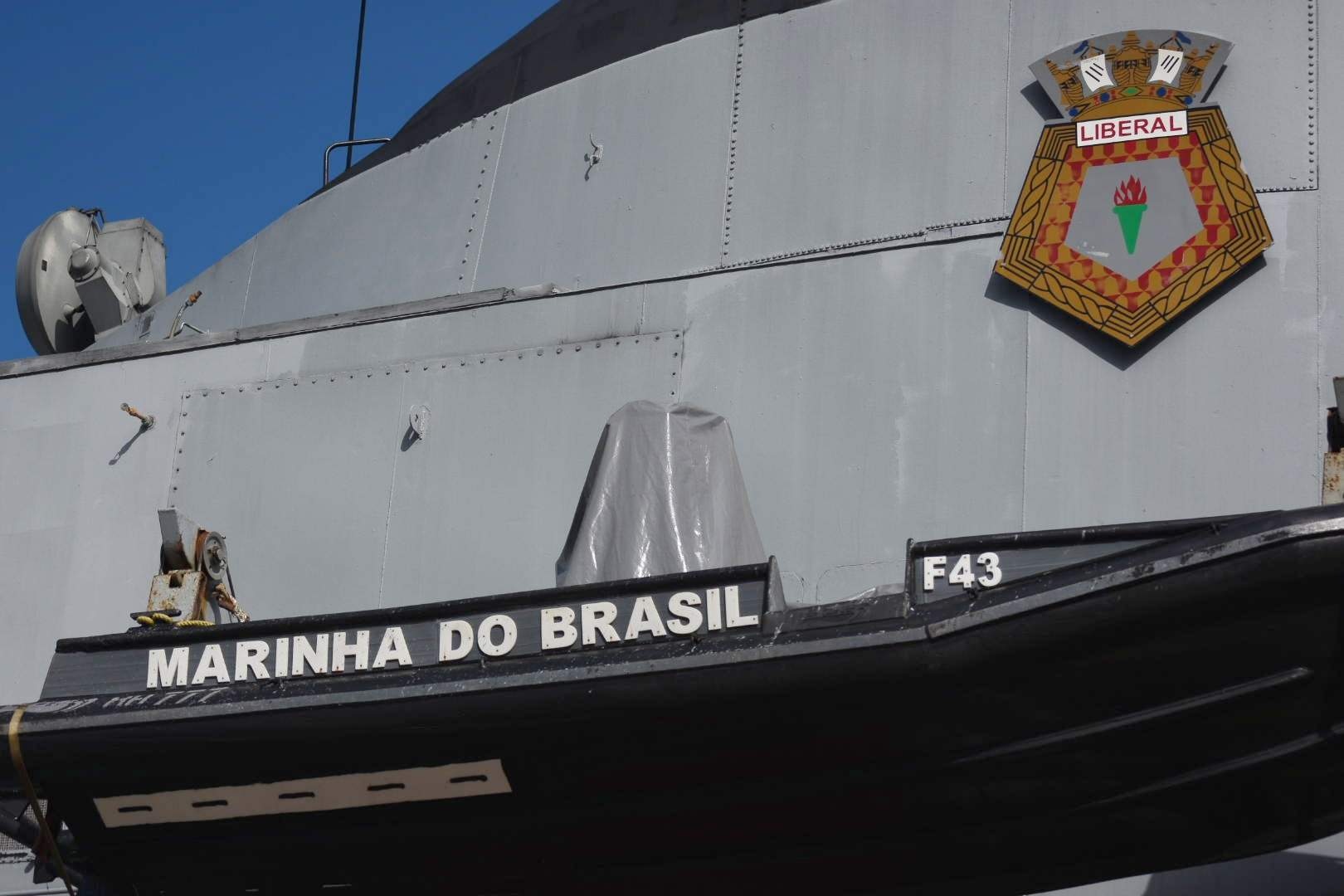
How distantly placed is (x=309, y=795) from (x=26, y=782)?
36.0 inches

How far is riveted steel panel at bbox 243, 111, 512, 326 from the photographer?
7.38 m

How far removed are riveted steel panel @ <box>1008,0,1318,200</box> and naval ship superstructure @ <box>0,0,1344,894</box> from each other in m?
0.01

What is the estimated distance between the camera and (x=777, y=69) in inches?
269

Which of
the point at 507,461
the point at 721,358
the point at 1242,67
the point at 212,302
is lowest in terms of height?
the point at 507,461

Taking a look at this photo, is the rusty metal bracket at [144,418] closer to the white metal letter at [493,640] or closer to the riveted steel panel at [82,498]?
the riveted steel panel at [82,498]

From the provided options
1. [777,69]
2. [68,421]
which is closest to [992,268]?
[777,69]

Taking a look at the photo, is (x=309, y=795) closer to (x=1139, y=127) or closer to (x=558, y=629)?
(x=558, y=629)

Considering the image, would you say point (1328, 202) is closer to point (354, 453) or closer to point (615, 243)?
point (615, 243)

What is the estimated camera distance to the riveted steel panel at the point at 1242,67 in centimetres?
586

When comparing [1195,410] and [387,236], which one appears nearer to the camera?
[1195,410]

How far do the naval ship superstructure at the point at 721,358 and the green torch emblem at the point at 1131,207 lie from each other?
0.35 meters

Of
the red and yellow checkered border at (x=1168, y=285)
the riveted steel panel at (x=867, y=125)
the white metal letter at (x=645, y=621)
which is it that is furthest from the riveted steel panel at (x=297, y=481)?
the red and yellow checkered border at (x=1168, y=285)

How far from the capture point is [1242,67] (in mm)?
6012

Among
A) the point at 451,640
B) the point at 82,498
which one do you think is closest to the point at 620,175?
the point at 82,498
